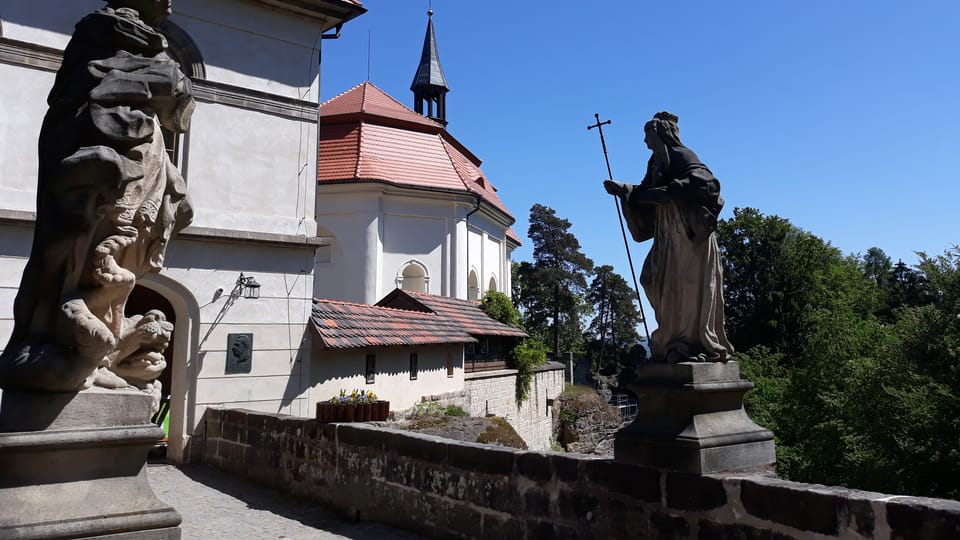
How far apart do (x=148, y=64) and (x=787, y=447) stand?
97.6 feet

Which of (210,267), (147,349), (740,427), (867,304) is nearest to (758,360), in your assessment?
(867,304)

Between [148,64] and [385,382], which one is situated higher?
[148,64]

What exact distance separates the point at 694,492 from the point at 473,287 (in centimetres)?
2278

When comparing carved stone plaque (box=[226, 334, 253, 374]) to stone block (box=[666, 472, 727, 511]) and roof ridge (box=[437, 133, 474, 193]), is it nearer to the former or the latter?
stone block (box=[666, 472, 727, 511])

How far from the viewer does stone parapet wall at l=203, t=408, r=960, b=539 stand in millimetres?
3311

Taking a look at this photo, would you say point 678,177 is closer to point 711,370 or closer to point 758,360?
point 711,370

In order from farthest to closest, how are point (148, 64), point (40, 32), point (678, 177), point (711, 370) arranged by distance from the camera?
1. point (40, 32)
2. point (678, 177)
3. point (711, 370)
4. point (148, 64)

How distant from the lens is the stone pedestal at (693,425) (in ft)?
13.6

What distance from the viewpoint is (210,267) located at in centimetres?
1133

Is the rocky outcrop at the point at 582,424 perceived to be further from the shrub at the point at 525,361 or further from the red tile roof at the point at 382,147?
the red tile roof at the point at 382,147

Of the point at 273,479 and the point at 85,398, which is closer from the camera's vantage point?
the point at 85,398

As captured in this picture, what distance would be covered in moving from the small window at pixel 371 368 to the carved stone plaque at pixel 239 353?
9.05 ft

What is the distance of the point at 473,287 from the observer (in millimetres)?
26734

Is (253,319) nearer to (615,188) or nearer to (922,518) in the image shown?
(615,188)
